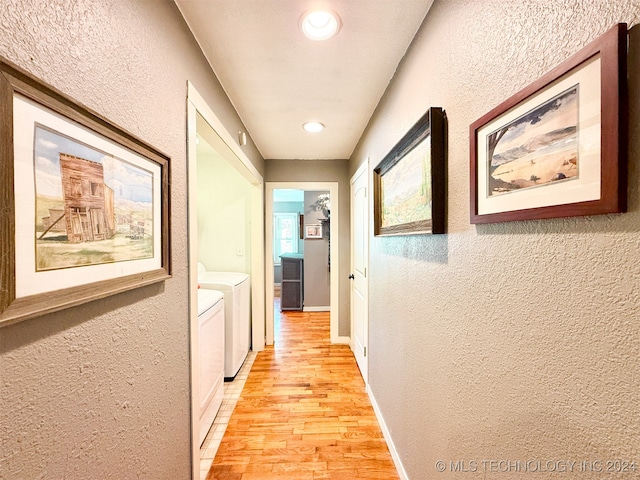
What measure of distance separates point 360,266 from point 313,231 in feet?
7.70

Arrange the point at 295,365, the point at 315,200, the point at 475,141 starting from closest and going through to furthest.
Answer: the point at 475,141
the point at 295,365
the point at 315,200

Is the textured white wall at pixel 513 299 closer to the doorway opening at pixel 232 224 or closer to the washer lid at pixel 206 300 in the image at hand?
the washer lid at pixel 206 300

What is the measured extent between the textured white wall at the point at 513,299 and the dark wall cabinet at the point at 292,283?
385 centimetres

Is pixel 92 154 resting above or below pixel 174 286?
above

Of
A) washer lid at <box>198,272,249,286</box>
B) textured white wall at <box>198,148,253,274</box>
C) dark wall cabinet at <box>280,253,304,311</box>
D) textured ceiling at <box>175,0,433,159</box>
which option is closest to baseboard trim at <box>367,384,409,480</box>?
washer lid at <box>198,272,249,286</box>

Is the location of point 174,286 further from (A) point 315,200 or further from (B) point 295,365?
(A) point 315,200

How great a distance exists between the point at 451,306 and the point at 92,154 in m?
1.20

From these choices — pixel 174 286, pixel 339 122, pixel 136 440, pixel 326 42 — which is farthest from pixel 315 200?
pixel 136 440

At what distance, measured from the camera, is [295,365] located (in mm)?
2930

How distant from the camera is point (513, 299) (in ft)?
2.37

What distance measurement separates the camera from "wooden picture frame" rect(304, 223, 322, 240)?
16.6ft

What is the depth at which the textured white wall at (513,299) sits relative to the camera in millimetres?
489

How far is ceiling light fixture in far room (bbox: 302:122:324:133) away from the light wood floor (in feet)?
7.62

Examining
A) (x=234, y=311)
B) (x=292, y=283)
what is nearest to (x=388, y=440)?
(x=234, y=311)
